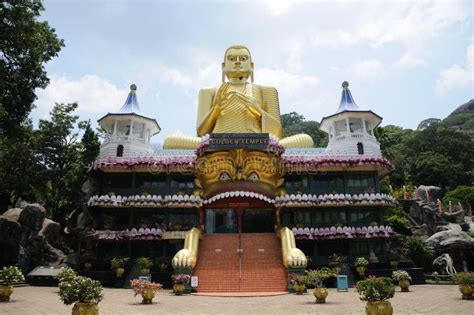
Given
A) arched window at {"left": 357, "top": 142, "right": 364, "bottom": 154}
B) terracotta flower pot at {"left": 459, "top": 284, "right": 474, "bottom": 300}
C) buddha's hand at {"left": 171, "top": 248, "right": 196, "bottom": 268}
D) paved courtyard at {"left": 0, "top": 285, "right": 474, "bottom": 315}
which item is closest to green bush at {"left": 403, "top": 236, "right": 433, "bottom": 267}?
arched window at {"left": 357, "top": 142, "right": 364, "bottom": 154}

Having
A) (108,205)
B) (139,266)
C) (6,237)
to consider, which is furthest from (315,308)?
(6,237)

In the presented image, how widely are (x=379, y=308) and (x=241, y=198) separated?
51.9 feet

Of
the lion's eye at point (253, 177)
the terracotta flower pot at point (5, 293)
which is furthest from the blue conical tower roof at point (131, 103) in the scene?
the terracotta flower pot at point (5, 293)

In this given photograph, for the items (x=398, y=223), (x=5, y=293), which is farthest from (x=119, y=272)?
(x=398, y=223)

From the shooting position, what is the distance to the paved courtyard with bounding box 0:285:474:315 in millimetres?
12273

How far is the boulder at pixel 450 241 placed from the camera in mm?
25906

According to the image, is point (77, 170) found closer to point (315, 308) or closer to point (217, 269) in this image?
point (217, 269)

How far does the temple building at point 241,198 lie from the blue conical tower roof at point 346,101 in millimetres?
269

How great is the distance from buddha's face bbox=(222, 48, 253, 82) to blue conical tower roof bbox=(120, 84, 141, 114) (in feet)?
26.7

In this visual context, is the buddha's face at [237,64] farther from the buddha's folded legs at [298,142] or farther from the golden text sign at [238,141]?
the golden text sign at [238,141]

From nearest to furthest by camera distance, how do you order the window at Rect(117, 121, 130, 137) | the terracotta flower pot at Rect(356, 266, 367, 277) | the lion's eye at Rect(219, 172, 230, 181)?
the terracotta flower pot at Rect(356, 266, 367, 277)
the lion's eye at Rect(219, 172, 230, 181)
the window at Rect(117, 121, 130, 137)

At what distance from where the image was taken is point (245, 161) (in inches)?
1043

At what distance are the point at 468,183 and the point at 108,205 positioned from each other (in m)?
51.1

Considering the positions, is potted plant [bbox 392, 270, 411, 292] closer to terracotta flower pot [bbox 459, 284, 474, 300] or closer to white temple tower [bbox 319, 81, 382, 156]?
terracotta flower pot [bbox 459, 284, 474, 300]
